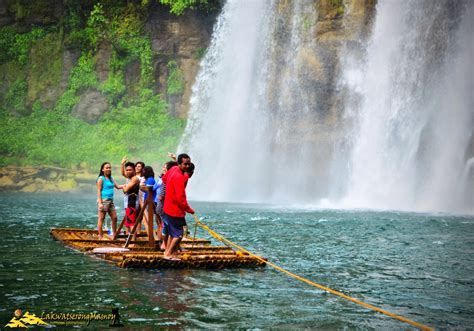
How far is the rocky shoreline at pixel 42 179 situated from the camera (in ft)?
116

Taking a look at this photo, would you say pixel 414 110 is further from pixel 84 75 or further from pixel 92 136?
pixel 84 75

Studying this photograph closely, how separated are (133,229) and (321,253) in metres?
3.61

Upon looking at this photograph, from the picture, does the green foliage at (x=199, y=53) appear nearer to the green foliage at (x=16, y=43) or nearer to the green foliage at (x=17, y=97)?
the green foliage at (x=16, y=43)

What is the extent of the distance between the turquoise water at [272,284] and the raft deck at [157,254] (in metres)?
0.20

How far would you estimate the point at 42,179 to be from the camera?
35.9 meters

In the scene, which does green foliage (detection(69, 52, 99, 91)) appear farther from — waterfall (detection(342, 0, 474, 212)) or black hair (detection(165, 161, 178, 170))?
black hair (detection(165, 161, 178, 170))

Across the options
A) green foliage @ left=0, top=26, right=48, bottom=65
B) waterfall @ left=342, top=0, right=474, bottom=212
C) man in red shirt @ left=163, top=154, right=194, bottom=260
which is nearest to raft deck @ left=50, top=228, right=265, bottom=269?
man in red shirt @ left=163, top=154, right=194, bottom=260

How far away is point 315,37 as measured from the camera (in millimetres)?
32688

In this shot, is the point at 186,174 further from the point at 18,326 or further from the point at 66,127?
the point at 66,127

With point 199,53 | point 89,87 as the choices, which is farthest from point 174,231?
point 89,87

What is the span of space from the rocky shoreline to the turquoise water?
20962mm

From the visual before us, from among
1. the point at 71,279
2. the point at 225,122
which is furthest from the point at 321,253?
the point at 225,122

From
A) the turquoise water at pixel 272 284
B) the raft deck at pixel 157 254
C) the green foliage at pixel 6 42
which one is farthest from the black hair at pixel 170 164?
the green foliage at pixel 6 42

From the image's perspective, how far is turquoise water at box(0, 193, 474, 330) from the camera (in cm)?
681
